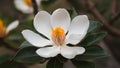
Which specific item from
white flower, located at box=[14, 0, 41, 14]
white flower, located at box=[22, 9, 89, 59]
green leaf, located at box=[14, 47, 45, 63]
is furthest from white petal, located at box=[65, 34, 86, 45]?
white flower, located at box=[14, 0, 41, 14]

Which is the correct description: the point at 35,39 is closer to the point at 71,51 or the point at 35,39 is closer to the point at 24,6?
the point at 71,51

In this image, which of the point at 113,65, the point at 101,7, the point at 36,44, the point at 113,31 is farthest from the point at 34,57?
the point at 113,65

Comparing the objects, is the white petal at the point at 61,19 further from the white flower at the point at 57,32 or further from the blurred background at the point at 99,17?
the blurred background at the point at 99,17

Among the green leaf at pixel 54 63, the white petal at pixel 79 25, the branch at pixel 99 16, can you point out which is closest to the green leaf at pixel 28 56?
the green leaf at pixel 54 63

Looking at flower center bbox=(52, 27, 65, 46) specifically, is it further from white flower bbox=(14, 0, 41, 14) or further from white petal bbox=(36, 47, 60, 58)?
white flower bbox=(14, 0, 41, 14)

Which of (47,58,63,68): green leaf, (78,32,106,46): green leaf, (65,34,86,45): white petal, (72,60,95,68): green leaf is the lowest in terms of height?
(72,60,95,68): green leaf

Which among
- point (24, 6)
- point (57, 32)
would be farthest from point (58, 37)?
point (24, 6)
